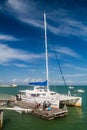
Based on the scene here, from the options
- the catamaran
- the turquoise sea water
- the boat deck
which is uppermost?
the catamaran

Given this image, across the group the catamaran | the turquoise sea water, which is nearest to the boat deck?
the turquoise sea water

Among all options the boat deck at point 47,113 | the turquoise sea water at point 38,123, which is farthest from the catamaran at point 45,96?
the turquoise sea water at point 38,123

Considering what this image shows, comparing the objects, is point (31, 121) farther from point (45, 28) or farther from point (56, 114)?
point (45, 28)

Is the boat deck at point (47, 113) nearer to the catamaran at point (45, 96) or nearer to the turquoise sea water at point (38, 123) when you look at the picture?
the turquoise sea water at point (38, 123)

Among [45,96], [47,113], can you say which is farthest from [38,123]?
[45,96]

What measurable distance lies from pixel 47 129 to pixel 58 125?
2438 mm

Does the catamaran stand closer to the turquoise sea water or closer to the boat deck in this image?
the boat deck

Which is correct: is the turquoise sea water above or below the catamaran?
below

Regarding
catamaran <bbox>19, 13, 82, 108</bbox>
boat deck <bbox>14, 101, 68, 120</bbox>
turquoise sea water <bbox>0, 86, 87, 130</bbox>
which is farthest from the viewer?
catamaran <bbox>19, 13, 82, 108</bbox>

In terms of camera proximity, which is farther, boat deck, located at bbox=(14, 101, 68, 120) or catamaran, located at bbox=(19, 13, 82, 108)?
catamaran, located at bbox=(19, 13, 82, 108)

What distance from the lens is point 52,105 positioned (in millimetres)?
41594

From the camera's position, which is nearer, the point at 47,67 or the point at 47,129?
the point at 47,129

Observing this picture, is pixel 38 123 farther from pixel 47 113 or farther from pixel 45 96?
pixel 45 96

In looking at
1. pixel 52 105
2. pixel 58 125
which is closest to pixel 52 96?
pixel 52 105
